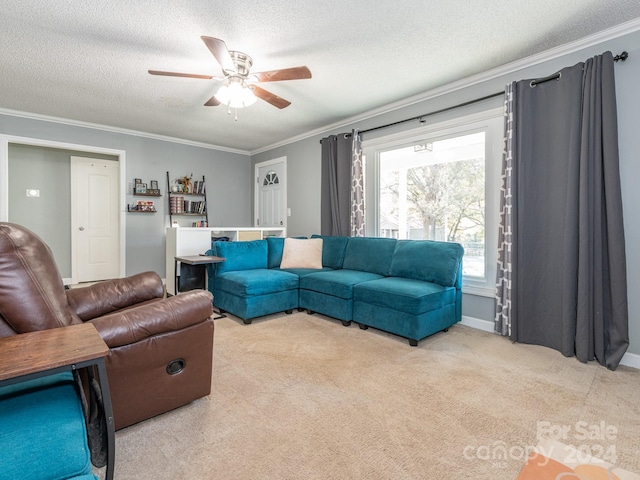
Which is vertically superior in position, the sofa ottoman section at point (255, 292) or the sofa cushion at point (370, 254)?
the sofa cushion at point (370, 254)

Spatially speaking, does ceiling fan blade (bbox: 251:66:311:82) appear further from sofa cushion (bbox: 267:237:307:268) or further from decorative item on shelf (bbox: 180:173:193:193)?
decorative item on shelf (bbox: 180:173:193:193)

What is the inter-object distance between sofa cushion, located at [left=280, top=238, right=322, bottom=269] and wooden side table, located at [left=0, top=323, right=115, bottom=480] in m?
3.07

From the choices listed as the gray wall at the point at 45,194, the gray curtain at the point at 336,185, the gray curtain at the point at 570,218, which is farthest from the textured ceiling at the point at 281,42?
the gray wall at the point at 45,194

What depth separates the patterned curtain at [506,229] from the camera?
9.80 feet

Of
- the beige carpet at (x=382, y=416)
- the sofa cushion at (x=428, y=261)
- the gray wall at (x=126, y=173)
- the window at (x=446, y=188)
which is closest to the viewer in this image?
the beige carpet at (x=382, y=416)

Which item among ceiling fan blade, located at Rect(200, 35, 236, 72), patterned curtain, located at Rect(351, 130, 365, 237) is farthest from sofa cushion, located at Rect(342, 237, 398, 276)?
ceiling fan blade, located at Rect(200, 35, 236, 72)

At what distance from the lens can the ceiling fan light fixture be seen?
2732 millimetres

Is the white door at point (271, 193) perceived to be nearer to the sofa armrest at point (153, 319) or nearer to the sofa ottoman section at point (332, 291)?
the sofa ottoman section at point (332, 291)

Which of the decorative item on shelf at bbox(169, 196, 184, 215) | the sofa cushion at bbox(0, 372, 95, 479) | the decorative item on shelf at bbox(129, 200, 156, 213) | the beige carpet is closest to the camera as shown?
the sofa cushion at bbox(0, 372, 95, 479)

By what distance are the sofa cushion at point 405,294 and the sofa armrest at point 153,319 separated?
1.70 m

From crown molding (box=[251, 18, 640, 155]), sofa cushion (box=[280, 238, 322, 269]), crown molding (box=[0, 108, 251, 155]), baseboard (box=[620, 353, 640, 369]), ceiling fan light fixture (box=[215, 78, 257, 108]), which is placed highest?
crown molding (box=[0, 108, 251, 155])

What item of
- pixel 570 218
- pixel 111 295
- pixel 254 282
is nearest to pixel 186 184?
pixel 254 282

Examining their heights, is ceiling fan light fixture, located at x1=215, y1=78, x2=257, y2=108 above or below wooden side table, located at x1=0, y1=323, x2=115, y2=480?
above

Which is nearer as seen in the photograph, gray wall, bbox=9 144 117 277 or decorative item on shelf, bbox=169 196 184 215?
gray wall, bbox=9 144 117 277
